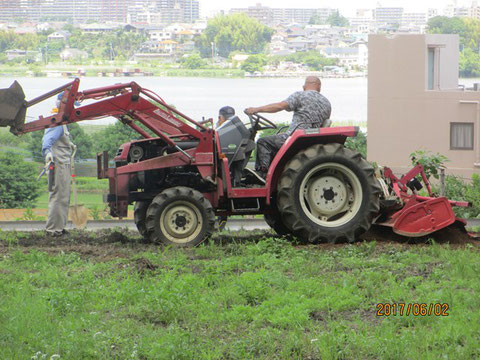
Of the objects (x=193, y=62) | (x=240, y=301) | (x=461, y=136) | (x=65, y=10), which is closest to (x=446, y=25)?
(x=193, y=62)

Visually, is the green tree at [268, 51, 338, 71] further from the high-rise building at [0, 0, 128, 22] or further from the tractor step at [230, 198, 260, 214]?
the tractor step at [230, 198, 260, 214]

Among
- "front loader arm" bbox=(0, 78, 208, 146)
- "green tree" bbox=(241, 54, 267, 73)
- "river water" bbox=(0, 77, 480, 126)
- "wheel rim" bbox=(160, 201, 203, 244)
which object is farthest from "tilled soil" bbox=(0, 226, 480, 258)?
"green tree" bbox=(241, 54, 267, 73)

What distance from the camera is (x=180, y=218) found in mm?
10203

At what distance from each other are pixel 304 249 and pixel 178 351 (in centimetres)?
408

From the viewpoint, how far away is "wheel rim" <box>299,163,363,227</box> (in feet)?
33.7

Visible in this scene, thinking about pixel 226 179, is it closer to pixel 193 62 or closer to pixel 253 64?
pixel 253 64

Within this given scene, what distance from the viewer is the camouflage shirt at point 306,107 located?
10297mm

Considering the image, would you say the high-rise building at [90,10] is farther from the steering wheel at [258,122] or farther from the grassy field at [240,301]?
the grassy field at [240,301]

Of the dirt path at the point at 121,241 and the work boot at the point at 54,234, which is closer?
the dirt path at the point at 121,241

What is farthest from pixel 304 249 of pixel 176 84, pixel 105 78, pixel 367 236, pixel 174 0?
pixel 174 0

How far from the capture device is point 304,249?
9703 millimetres

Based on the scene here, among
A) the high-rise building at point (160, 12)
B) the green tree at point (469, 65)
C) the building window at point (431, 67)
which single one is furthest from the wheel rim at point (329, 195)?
the high-rise building at point (160, 12)

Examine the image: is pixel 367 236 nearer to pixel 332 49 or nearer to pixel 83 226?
pixel 83 226
